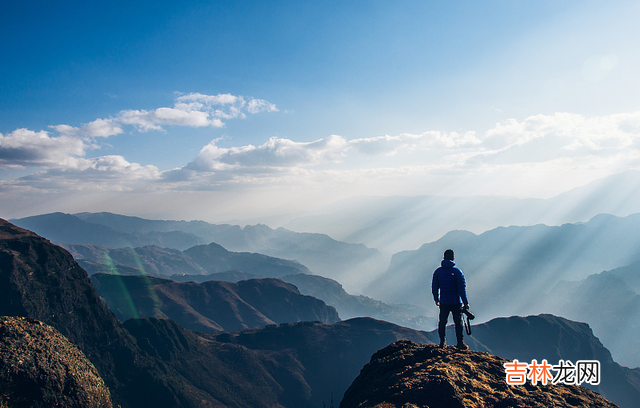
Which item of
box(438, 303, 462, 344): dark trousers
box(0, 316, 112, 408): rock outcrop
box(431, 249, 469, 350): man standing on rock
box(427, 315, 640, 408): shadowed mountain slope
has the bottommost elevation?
box(427, 315, 640, 408): shadowed mountain slope

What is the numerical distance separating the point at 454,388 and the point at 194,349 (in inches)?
3474

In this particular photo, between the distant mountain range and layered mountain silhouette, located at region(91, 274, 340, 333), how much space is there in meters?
44.6

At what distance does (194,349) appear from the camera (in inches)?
3228

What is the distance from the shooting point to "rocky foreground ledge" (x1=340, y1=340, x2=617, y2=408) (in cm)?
818

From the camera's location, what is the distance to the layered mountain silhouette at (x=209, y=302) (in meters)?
136

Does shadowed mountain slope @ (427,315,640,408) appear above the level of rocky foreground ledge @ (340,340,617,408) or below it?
below

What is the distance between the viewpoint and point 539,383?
944cm

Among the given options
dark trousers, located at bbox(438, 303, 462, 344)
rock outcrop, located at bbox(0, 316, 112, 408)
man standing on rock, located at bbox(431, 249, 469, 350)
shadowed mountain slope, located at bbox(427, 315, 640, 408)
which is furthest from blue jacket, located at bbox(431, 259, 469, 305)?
shadowed mountain slope, located at bbox(427, 315, 640, 408)

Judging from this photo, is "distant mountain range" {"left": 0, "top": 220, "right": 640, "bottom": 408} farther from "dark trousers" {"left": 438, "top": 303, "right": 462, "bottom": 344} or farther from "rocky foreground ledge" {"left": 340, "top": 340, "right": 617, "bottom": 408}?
"dark trousers" {"left": 438, "top": 303, "right": 462, "bottom": 344}

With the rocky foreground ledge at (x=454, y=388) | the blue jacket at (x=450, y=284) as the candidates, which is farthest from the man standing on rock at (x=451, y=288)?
the rocky foreground ledge at (x=454, y=388)

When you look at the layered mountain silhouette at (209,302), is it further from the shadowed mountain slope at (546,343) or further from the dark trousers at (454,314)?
the dark trousers at (454,314)

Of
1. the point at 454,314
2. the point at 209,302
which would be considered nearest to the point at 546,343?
the point at 209,302

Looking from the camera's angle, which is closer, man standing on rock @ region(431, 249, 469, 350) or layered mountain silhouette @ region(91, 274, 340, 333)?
man standing on rock @ region(431, 249, 469, 350)

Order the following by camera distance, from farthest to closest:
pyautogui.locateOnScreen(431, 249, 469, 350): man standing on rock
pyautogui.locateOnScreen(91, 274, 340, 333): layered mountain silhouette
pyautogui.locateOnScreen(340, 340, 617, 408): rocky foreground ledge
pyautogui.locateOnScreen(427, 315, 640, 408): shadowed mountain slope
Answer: pyautogui.locateOnScreen(91, 274, 340, 333): layered mountain silhouette < pyautogui.locateOnScreen(427, 315, 640, 408): shadowed mountain slope < pyautogui.locateOnScreen(431, 249, 469, 350): man standing on rock < pyautogui.locateOnScreen(340, 340, 617, 408): rocky foreground ledge
